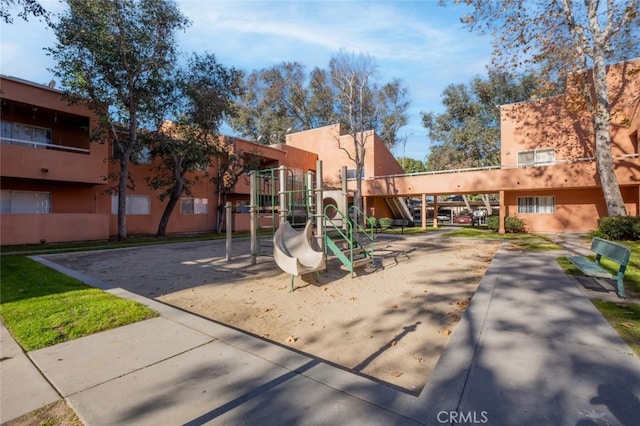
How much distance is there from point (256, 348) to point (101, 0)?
18.8 m

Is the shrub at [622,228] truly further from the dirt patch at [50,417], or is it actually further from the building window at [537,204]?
the dirt patch at [50,417]

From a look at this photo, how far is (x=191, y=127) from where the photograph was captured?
66.4 feet

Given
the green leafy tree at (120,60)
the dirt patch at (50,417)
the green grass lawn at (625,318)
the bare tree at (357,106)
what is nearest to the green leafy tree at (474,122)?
the bare tree at (357,106)

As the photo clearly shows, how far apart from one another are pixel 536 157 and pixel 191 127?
2239 cm

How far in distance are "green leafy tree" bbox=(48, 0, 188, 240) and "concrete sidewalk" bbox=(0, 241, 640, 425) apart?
15.8m

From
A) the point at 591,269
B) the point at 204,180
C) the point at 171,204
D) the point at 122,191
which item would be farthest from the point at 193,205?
the point at 591,269

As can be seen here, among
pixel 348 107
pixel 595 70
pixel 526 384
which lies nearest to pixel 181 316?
pixel 526 384

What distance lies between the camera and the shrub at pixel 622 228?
1299 centimetres

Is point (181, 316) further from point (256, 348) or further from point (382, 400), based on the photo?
point (382, 400)

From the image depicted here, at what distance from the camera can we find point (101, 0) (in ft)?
49.7

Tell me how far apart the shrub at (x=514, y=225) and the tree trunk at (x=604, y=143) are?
6.25 m

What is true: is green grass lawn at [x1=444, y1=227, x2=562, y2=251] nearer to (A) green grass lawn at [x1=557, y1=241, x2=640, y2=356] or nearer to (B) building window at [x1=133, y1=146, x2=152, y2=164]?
(A) green grass lawn at [x1=557, y1=241, x2=640, y2=356]

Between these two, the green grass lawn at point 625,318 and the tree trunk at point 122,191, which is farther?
the tree trunk at point 122,191

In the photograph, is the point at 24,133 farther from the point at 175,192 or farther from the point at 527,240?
the point at 527,240
